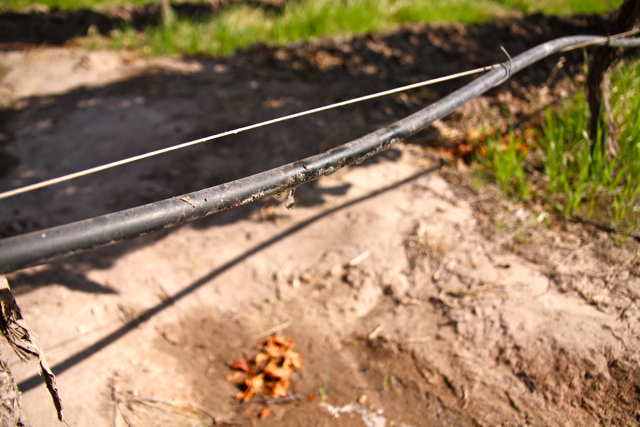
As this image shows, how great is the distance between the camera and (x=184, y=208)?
108 cm

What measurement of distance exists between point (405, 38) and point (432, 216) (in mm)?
3661

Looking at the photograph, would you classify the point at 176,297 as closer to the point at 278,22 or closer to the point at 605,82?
the point at 605,82

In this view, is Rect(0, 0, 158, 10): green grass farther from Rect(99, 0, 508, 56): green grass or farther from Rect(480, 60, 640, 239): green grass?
Rect(480, 60, 640, 239): green grass

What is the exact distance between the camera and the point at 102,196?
3.12 metres

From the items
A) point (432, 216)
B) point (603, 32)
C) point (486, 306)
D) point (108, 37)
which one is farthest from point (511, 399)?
point (108, 37)

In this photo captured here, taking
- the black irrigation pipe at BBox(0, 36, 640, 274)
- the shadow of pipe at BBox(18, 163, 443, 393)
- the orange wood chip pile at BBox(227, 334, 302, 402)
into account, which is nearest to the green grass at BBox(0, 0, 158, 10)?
the shadow of pipe at BBox(18, 163, 443, 393)

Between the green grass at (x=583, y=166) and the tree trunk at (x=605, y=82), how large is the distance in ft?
0.23

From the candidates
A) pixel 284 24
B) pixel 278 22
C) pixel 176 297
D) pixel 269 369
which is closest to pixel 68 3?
pixel 278 22

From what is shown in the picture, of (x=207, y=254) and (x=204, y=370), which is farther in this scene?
(x=207, y=254)

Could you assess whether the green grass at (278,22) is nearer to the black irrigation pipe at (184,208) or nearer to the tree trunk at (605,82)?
the tree trunk at (605,82)

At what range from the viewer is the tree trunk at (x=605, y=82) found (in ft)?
7.96

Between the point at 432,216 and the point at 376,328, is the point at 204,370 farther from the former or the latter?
the point at 432,216

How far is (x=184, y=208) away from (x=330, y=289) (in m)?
1.47

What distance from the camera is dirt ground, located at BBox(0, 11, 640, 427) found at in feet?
5.98
